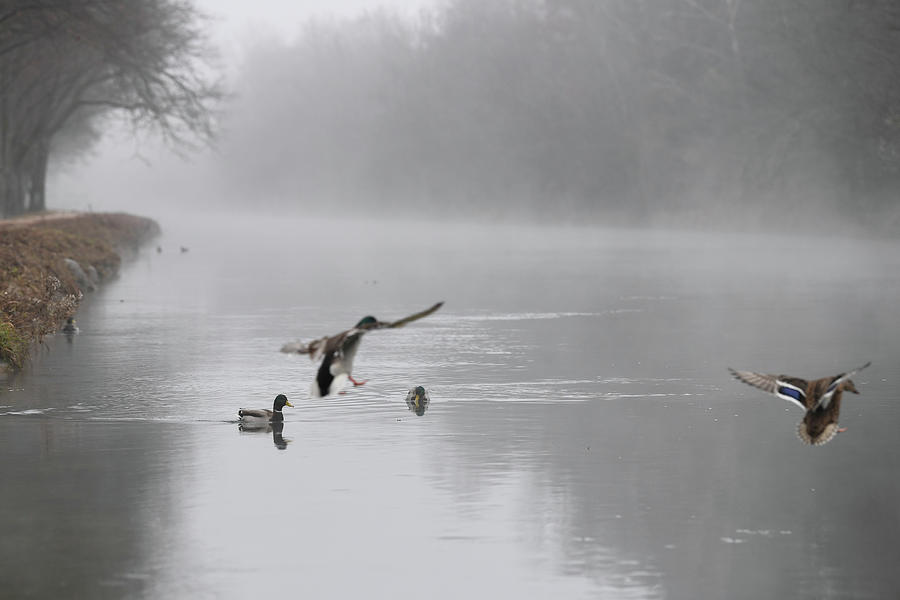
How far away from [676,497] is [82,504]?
4.57m

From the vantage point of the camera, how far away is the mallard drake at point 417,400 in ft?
51.0

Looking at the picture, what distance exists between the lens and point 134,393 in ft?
54.9

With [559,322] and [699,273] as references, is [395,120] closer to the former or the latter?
[699,273]

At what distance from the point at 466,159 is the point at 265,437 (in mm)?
81308

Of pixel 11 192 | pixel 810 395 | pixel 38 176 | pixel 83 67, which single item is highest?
pixel 83 67

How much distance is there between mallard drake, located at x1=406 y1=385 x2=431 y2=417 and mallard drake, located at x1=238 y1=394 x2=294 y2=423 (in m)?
1.52

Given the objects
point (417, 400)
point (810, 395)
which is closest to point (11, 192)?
point (417, 400)

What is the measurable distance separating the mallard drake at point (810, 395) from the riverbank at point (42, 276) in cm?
1147

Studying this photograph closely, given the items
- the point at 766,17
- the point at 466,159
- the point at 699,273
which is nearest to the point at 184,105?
the point at 699,273

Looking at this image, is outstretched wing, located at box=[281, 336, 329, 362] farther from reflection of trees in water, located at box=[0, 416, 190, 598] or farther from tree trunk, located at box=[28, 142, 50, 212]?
tree trunk, located at box=[28, 142, 50, 212]

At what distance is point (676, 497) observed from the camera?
11.5 m

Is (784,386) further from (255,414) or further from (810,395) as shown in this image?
(255,414)

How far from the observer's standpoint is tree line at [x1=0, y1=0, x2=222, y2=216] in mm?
38625

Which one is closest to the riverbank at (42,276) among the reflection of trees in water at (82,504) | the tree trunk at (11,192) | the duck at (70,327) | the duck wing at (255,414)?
the duck at (70,327)
